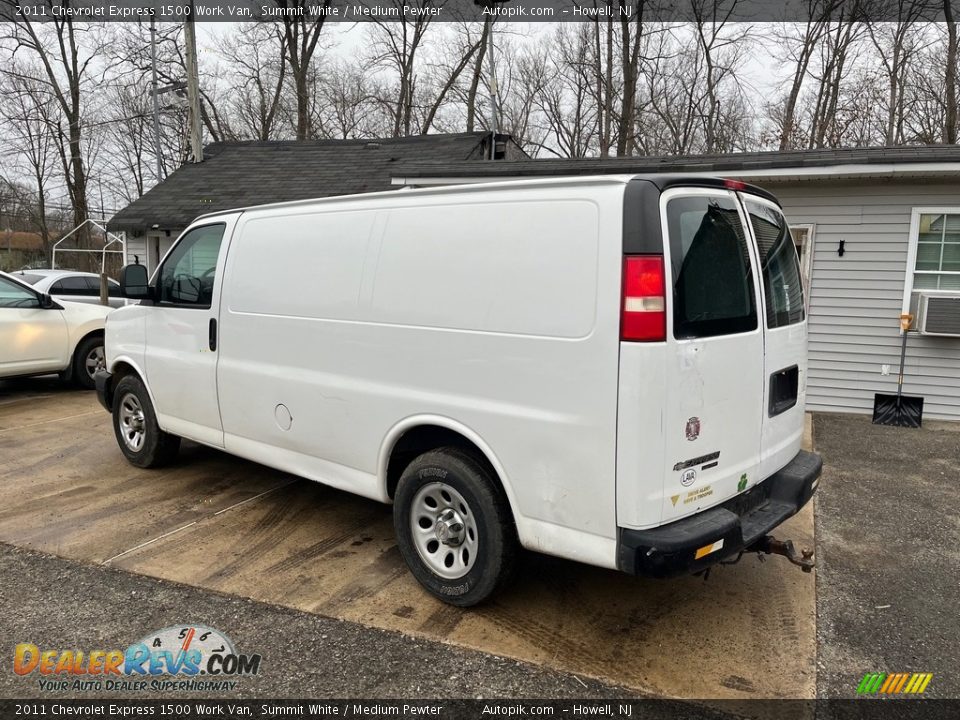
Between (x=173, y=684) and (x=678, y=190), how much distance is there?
2.94 metres

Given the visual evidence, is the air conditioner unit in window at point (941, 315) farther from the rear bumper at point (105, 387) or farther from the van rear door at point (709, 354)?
the rear bumper at point (105, 387)

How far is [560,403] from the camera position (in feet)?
9.15

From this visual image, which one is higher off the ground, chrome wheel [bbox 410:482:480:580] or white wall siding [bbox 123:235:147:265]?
white wall siding [bbox 123:235:147:265]

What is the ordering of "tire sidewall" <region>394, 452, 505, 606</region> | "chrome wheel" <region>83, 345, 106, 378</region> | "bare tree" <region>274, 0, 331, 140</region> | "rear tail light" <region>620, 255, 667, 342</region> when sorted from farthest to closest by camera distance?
"bare tree" <region>274, 0, 331, 140</region>, "chrome wheel" <region>83, 345, 106, 378</region>, "tire sidewall" <region>394, 452, 505, 606</region>, "rear tail light" <region>620, 255, 667, 342</region>

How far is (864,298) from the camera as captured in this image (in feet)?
25.6

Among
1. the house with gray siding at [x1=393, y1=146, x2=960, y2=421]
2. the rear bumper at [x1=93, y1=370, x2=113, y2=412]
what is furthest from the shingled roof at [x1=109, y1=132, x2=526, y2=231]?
the rear bumper at [x1=93, y1=370, x2=113, y2=412]

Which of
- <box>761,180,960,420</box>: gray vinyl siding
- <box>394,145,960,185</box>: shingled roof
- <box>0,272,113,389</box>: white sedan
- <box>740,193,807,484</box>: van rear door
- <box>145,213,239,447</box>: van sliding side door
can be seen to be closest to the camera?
<box>740,193,807,484</box>: van rear door

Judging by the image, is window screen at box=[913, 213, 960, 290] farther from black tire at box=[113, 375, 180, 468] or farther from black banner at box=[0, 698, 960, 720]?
black tire at box=[113, 375, 180, 468]

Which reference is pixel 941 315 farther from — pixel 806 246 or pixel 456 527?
pixel 456 527

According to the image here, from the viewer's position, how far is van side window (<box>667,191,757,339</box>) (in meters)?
2.70

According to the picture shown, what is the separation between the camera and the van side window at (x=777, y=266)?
10.5 feet

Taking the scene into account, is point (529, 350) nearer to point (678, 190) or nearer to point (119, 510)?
point (678, 190)

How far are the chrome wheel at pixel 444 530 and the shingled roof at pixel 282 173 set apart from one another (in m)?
10.3

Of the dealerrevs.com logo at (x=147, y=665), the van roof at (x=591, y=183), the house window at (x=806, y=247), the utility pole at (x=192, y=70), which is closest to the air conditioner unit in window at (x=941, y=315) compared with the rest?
the house window at (x=806, y=247)
